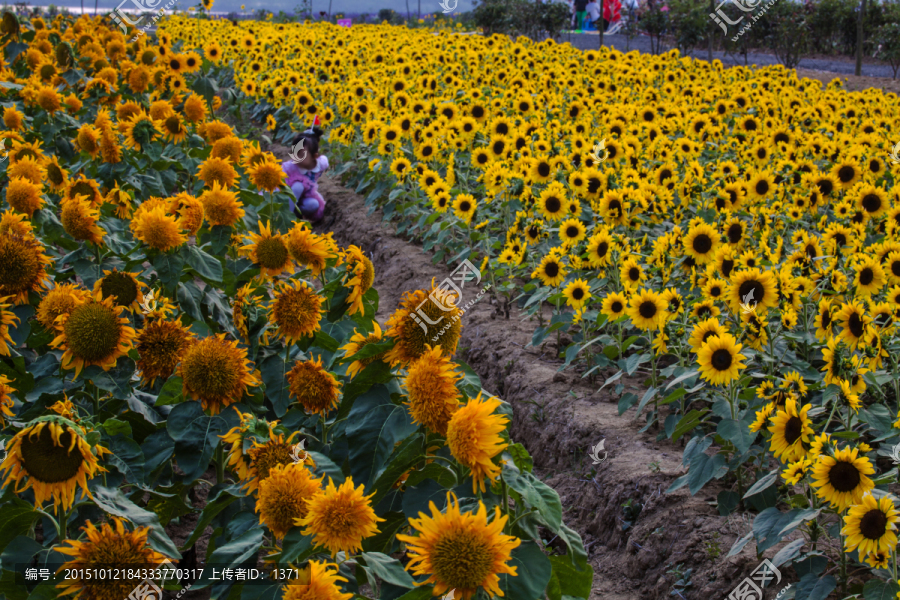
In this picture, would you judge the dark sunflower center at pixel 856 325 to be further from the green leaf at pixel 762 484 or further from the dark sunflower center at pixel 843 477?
the dark sunflower center at pixel 843 477

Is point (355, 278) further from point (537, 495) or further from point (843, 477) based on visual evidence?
point (843, 477)

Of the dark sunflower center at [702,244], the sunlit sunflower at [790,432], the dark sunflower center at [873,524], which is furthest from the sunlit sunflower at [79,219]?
the dark sunflower center at [702,244]

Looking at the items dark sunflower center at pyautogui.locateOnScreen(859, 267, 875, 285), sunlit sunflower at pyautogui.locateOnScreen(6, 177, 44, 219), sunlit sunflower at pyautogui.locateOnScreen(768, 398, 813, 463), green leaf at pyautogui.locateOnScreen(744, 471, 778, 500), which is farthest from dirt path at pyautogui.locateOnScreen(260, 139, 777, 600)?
sunlit sunflower at pyautogui.locateOnScreen(6, 177, 44, 219)

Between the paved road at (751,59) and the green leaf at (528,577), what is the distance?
19.2 metres

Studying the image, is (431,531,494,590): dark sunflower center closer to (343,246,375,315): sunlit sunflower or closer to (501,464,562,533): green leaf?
(501,464,562,533): green leaf

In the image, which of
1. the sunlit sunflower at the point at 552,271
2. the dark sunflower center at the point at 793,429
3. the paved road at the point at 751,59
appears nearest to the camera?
the dark sunflower center at the point at 793,429

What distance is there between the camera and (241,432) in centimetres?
185

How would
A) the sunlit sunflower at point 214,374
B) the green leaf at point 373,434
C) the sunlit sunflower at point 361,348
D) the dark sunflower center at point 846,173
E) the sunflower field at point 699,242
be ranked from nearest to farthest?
the green leaf at point 373,434 → the sunlit sunflower at point 361,348 → the sunlit sunflower at point 214,374 → the sunflower field at point 699,242 → the dark sunflower center at point 846,173

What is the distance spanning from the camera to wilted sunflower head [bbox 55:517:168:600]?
1542 mm

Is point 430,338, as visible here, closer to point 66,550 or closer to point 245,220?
point 66,550

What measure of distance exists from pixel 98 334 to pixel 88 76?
277 inches

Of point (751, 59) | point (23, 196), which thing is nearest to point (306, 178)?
point (23, 196)

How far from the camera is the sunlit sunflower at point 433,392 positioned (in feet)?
5.08

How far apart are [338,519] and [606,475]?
8.30 feet
